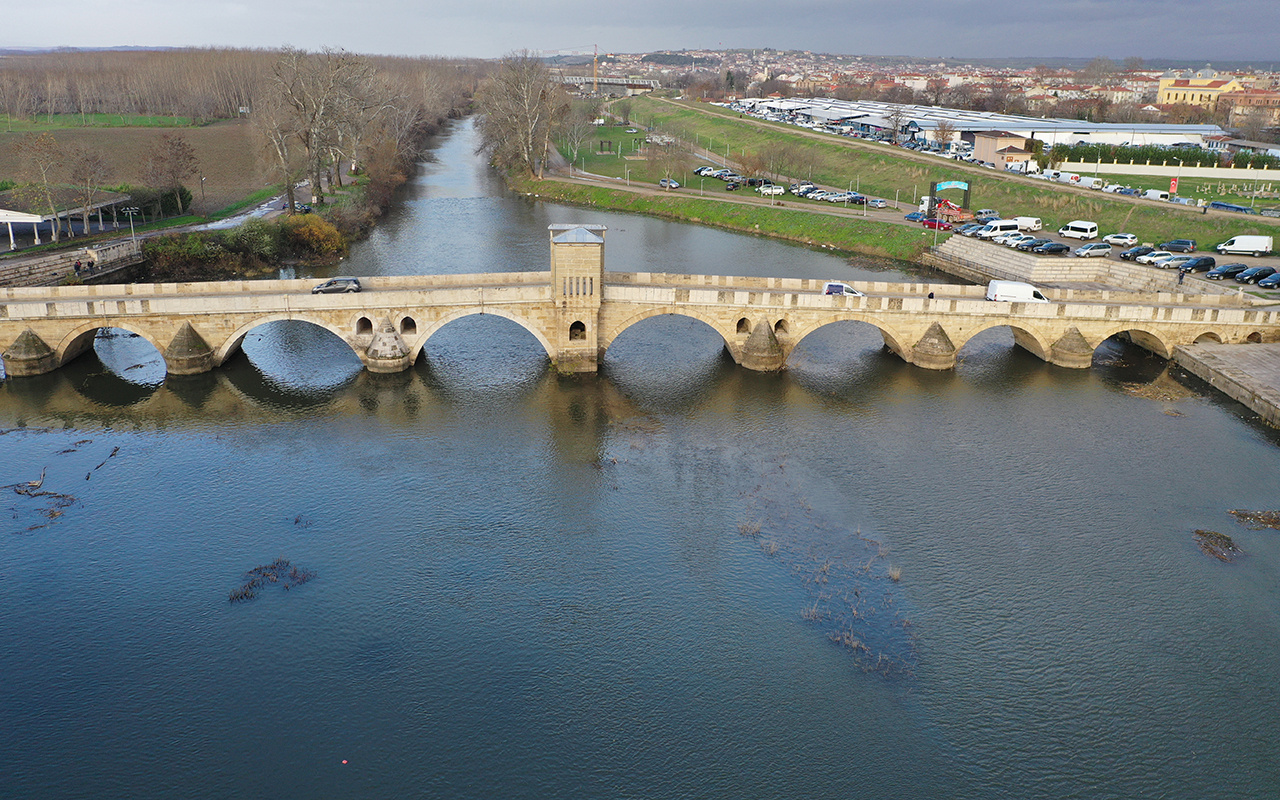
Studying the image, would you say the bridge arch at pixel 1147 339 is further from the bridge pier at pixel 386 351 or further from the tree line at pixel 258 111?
the tree line at pixel 258 111

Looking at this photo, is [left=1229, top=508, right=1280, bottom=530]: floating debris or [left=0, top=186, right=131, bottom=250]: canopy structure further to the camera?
[left=0, top=186, right=131, bottom=250]: canopy structure

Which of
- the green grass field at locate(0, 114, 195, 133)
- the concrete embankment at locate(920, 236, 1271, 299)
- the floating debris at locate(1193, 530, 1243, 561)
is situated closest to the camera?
the floating debris at locate(1193, 530, 1243, 561)

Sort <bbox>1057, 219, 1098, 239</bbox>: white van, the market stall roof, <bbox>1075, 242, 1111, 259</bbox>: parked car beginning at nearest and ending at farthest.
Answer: the market stall roof → <bbox>1075, 242, 1111, 259</bbox>: parked car → <bbox>1057, 219, 1098, 239</bbox>: white van

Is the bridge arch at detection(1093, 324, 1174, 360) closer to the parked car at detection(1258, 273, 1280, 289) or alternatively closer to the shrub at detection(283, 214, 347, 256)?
the parked car at detection(1258, 273, 1280, 289)

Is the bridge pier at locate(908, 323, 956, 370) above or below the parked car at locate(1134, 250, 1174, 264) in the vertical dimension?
below

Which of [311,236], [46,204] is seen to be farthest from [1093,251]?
[46,204]

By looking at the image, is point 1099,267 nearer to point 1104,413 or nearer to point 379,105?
point 1104,413

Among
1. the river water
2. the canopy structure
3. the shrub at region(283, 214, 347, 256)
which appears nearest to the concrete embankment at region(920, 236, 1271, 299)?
the river water
